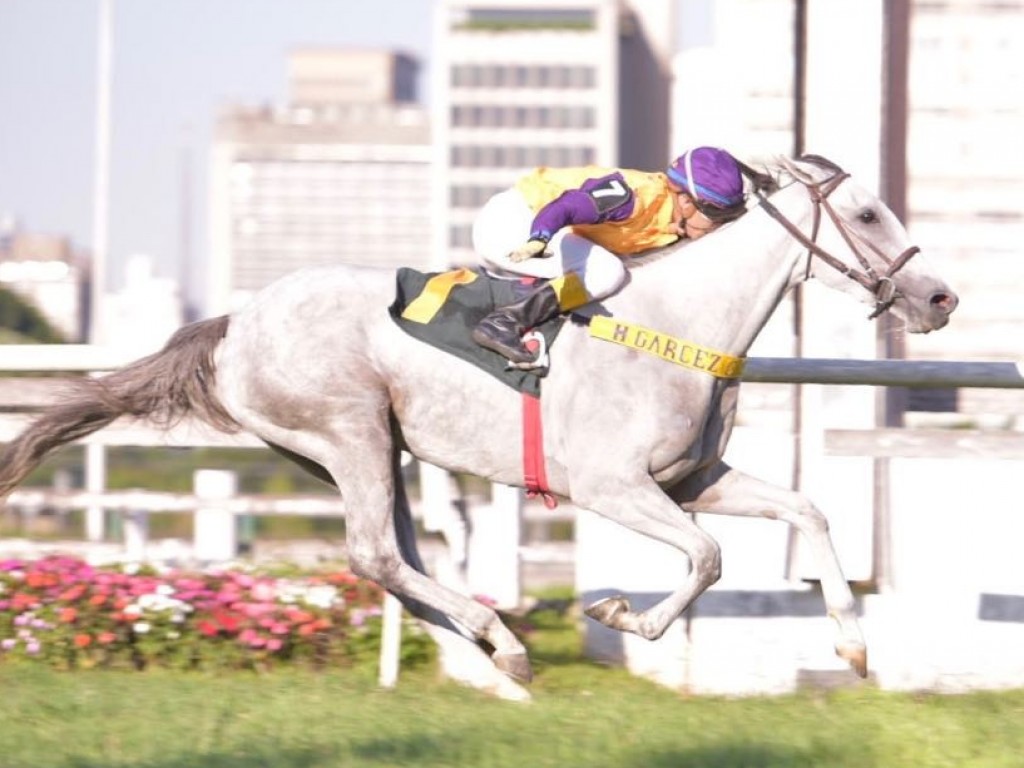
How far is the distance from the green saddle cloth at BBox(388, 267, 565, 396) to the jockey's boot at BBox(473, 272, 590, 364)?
0.06 meters

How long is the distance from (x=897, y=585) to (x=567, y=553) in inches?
196

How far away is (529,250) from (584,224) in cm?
22

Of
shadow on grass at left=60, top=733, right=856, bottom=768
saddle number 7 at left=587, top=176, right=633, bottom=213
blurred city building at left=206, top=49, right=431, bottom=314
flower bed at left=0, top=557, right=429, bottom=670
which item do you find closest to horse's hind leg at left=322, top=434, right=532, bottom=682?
flower bed at left=0, top=557, right=429, bottom=670

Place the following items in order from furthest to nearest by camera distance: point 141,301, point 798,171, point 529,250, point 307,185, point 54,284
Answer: point 307,185, point 54,284, point 141,301, point 798,171, point 529,250

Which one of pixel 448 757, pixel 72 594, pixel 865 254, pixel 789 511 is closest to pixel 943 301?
pixel 865 254

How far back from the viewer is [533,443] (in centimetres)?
592

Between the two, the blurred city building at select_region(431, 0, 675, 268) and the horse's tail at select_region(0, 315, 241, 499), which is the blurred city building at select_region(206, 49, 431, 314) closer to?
the blurred city building at select_region(431, 0, 675, 268)

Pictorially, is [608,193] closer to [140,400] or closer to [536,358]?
[536,358]

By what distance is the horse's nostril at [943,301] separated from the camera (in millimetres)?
5812

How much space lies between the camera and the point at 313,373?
607 cm

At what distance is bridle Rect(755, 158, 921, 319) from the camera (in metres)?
5.86

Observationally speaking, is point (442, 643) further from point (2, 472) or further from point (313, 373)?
point (2, 472)

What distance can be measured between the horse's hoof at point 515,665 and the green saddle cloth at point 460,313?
2.62 ft

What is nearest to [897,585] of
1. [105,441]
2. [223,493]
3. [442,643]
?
[442,643]
